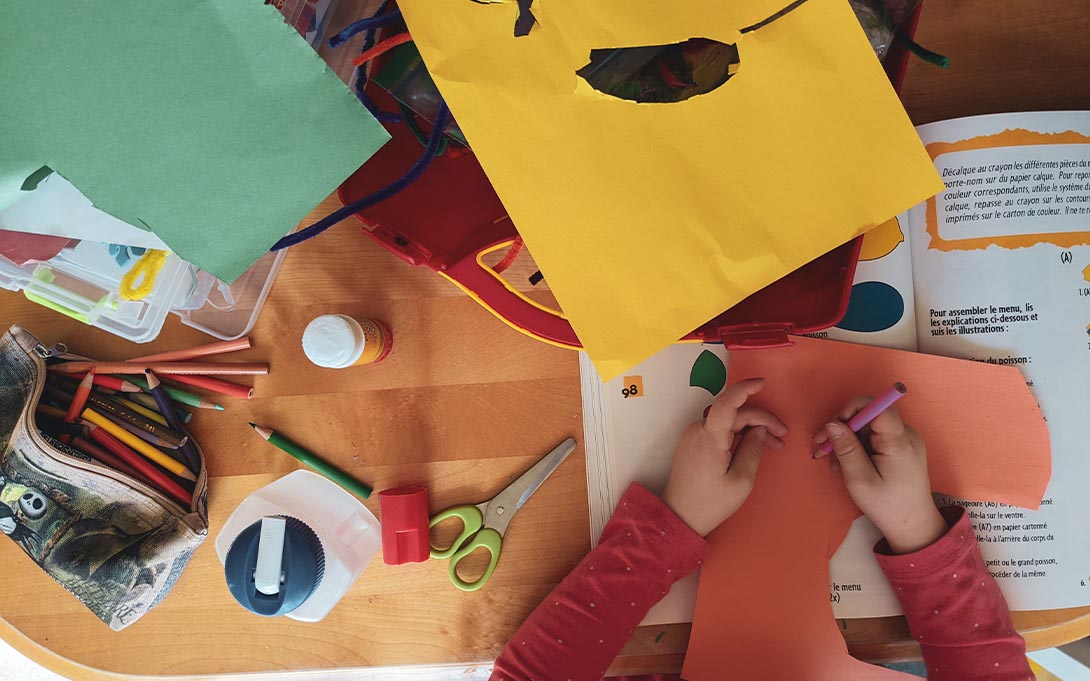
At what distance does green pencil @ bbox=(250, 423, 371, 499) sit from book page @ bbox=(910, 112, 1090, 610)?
0.45 metres

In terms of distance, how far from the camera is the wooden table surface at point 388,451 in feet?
1.64

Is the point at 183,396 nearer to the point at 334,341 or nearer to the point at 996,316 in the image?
the point at 334,341

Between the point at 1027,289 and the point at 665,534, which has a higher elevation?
the point at 1027,289

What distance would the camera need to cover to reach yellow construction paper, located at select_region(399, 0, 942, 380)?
0.31 m

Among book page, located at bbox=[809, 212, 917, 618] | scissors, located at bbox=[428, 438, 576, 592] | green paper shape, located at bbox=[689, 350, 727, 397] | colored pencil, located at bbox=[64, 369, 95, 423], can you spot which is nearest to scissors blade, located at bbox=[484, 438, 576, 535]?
scissors, located at bbox=[428, 438, 576, 592]

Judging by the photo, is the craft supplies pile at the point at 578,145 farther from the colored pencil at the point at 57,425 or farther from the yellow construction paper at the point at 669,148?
the colored pencil at the point at 57,425

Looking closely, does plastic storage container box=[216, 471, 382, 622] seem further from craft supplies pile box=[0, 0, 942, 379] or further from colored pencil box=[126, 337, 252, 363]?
craft supplies pile box=[0, 0, 942, 379]

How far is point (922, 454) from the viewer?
0.47m

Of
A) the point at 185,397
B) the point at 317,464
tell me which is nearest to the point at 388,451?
the point at 317,464

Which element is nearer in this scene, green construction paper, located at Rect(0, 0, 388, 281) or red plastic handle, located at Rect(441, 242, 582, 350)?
green construction paper, located at Rect(0, 0, 388, 281)

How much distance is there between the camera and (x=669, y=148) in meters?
0.32

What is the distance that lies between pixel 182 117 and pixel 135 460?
0.32 meters

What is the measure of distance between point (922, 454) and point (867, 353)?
0.27 ft

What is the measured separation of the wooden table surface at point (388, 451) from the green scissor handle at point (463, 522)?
11 millimetres
